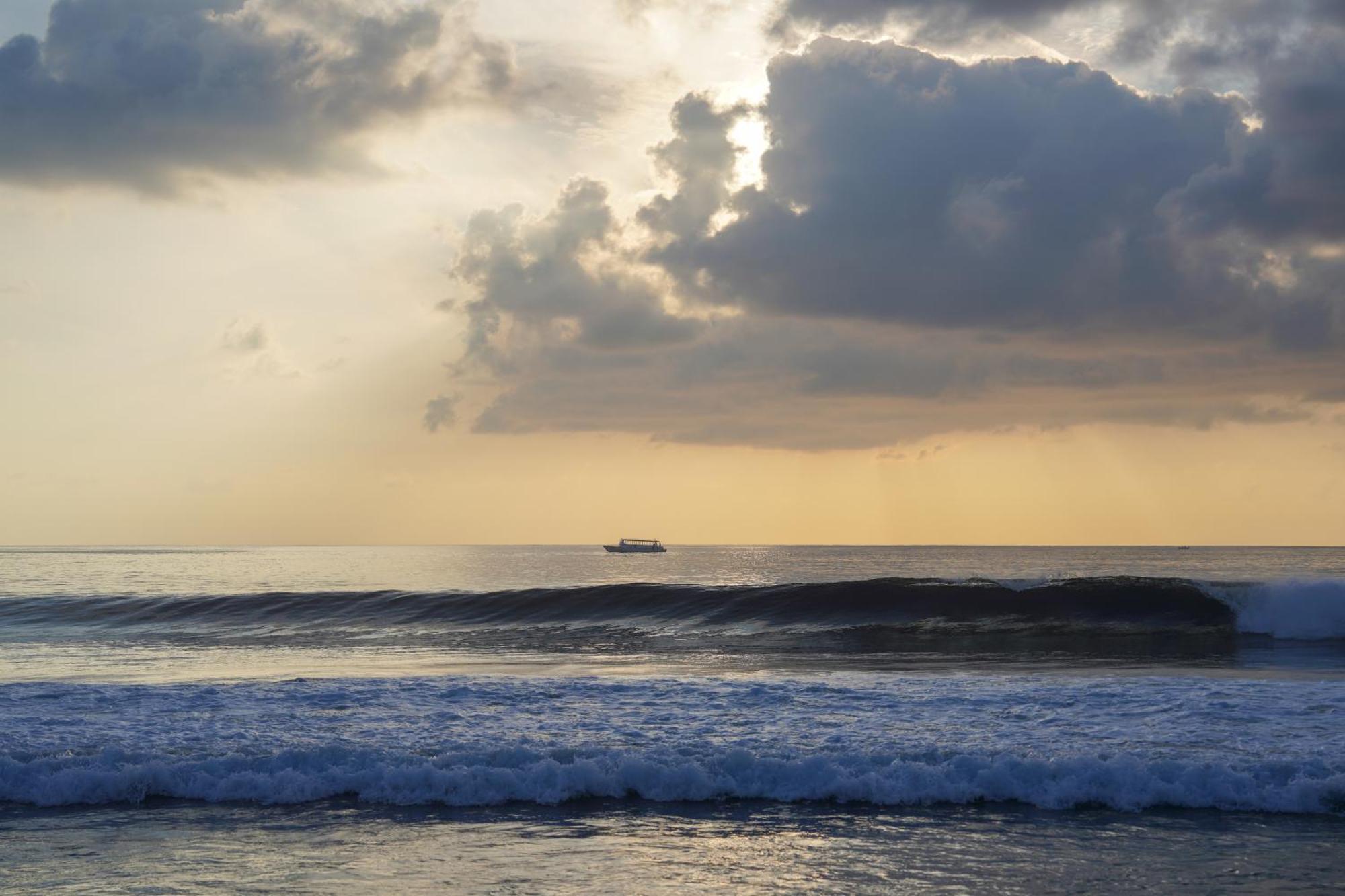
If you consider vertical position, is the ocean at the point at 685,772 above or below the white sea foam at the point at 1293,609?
below

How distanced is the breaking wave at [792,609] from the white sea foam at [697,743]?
1378cm

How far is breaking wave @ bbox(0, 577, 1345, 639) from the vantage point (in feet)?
98.7

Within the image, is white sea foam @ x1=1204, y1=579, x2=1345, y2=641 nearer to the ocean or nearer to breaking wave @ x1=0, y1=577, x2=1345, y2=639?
breaking wave @ x1=0, y1=577, x2=1345, y2=639

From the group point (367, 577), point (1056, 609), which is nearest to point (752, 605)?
point (1056, 609)

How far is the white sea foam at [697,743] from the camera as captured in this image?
11.9 metres

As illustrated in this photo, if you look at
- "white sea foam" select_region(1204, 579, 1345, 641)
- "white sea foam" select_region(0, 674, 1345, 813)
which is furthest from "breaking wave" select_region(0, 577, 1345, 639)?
"white sea foam" select_region(0, 674, 1345, 813)

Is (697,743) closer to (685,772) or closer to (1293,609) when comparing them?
(685,772)

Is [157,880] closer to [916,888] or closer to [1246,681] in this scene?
[916,888]

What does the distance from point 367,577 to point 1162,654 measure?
6809 centimetres

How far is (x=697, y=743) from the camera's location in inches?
527

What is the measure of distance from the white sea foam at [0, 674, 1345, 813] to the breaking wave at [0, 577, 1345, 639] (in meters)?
13.8

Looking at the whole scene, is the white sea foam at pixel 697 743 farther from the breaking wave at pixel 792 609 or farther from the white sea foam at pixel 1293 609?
the breaking wave at pixel 792 609

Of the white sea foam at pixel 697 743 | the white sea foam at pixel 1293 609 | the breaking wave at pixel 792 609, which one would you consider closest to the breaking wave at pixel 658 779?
the white sea foam at pixel 697 743

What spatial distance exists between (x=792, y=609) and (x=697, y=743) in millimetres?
21513
